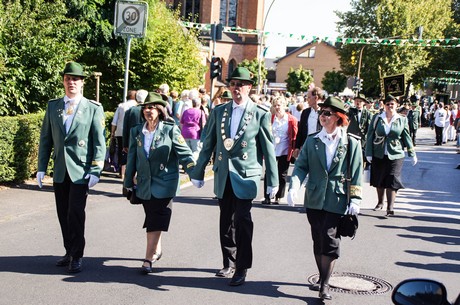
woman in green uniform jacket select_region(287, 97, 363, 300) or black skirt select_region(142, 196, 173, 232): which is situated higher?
woman in green uniform jacket select_region(287, 97, 363, 300)

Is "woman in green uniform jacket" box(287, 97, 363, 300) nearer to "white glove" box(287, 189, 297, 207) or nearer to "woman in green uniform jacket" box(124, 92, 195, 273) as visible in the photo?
"white glove" box(287, 189, 297, 207)

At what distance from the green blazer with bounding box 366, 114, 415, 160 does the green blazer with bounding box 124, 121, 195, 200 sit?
15.8 ft

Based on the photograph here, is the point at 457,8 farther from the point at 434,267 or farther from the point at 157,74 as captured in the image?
the point at 434,267

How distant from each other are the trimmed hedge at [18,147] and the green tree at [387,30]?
4611 centimetres

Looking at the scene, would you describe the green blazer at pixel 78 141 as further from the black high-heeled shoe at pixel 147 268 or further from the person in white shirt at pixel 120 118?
the person in white shirt at pixel 120 118

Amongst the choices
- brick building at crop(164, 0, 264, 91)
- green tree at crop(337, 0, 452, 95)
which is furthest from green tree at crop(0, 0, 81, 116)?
green tree at crop(337, 0, 452, 95)

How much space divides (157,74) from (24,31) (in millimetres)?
9475

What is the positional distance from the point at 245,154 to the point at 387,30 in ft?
175

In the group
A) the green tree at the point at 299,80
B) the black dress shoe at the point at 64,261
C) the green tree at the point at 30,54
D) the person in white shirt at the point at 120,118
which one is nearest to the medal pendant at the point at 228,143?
the black dress shoe at the point at 64,261

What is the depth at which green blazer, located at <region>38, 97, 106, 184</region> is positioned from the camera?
6.76m

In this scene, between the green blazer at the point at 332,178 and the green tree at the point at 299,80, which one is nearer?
the green blazer at the point at 332,178

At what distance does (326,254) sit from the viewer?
20.0ft

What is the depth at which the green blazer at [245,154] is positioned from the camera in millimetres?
6656

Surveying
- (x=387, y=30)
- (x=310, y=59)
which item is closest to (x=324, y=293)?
(x=387, y=30)
